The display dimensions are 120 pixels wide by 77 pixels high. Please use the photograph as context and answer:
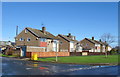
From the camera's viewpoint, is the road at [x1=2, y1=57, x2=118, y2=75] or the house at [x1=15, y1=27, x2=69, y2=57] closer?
the road at [x1=2, y1=57, x2=118, y2=75]

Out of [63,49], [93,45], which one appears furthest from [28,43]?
[93,45]

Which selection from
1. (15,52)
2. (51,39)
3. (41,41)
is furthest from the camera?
(51,39)

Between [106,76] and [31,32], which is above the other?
[31,32]

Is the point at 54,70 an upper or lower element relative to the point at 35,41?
lower

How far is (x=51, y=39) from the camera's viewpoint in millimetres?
50969

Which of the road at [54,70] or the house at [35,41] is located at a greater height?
the house at [35,41]

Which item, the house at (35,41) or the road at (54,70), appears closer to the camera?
the road at (54,70)

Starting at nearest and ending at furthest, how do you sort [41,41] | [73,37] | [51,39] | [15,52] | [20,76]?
[20,76], [15,52], [41,41], [51,39], [73,37]

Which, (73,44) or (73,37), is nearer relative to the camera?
(73,44)

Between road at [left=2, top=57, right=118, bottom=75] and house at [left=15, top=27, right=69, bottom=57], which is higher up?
house at [left=15, top=27, right=69, bottom=57]

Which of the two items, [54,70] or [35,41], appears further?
[35,41]

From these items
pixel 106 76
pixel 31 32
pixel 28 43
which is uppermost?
pixel 31 32

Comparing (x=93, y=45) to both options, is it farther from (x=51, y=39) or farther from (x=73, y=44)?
(x=51, y=39)

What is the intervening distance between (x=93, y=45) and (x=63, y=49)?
22.6 metres
